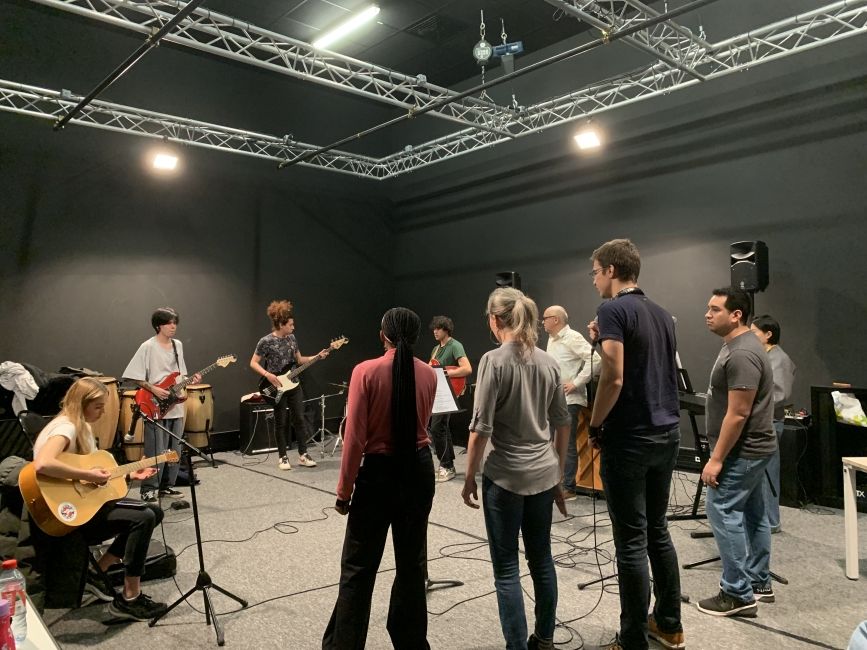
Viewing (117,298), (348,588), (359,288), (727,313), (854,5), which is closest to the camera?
(348,588)

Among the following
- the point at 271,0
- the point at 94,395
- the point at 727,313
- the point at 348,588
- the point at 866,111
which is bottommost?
the point at 348,588

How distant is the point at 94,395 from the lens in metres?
3.29

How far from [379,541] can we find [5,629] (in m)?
1.27

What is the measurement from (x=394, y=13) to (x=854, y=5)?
14.6ft

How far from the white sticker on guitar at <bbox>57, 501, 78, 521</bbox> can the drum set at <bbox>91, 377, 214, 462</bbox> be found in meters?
3.33

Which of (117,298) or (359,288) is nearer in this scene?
(117,298)

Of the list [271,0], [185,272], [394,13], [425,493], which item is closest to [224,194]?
[185,272]

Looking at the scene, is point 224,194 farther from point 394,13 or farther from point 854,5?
point 854,5

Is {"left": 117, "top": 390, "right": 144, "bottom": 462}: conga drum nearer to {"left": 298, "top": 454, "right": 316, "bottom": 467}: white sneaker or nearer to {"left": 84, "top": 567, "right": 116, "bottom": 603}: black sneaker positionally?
{"left": 298, "top": 454, "right": 316, "bottom": 467}: white sneaker

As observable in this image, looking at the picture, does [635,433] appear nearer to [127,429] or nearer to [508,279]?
[508,279]

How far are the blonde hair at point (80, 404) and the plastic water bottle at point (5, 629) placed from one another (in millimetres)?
1943

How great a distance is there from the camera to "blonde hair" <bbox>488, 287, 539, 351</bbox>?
2.53m

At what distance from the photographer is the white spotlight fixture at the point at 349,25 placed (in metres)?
6.84

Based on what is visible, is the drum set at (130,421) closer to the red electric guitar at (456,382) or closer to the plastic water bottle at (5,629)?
the red electric guitar at (456,382)
